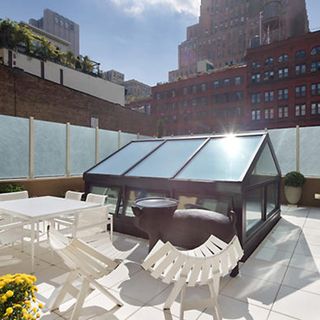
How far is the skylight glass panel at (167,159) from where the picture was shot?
4574 mm

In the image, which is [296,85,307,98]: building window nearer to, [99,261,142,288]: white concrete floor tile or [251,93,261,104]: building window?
[251,93,261,104]: building window

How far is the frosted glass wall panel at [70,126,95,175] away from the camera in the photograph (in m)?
7.76

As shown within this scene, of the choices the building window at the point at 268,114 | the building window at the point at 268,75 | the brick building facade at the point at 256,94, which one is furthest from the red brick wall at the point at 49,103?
the building window at the point at 268,75

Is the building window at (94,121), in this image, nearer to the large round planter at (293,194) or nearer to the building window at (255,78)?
the large round planter at (293,194)

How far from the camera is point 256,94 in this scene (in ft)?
114

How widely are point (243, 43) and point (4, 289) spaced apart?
7250 cm

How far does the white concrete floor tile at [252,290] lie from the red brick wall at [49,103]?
44.8 feet

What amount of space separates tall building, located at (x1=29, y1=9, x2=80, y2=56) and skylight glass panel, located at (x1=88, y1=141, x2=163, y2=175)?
2670 inches

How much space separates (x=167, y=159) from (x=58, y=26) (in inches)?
3252

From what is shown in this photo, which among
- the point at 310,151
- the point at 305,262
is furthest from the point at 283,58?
the point at 305,262

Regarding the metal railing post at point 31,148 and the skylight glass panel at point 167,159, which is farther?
the metal railing post at point 31,148

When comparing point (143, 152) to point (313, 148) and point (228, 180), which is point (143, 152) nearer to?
point (228, 180)

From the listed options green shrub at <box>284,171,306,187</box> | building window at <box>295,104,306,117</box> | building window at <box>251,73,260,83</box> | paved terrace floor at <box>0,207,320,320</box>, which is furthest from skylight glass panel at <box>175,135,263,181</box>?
building window at <box>251,73,260,83</box>

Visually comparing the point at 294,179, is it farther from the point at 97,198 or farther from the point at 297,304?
the point at 97,198
